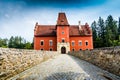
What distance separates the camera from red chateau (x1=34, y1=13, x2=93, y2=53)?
38188 millimetres

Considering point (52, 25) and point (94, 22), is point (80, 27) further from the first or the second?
point (94, 22)

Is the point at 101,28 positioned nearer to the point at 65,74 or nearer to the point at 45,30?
the point at 45,30

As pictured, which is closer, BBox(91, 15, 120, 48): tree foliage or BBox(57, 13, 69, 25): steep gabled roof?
BBox(57, 13, 69, 25): steep gabled roof

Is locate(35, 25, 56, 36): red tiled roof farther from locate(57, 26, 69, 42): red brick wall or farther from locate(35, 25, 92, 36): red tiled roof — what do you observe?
locate(57, 26, 69, 42): red brick wall

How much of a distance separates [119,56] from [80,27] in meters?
39.0

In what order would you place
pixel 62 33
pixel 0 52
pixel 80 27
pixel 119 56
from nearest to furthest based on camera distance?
1. pixel 0 52
2. pixel 119 56
3. pixel 62 33
4. pixel 80 27

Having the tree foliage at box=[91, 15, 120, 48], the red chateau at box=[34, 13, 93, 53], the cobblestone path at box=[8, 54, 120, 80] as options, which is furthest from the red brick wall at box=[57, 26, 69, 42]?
the cobblestone path at box=[8, 54, 120, 80]

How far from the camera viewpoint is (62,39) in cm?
3816

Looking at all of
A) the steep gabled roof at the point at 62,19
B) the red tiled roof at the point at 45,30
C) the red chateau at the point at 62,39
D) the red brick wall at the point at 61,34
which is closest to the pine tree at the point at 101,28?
the red chateau at the point at 62,39

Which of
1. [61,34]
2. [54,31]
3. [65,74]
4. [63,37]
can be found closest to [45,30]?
[54,31]

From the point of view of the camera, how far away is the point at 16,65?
5.68 meters

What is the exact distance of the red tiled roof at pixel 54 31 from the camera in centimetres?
4056

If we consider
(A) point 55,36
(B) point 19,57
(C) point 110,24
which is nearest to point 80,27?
(A) point 55,36

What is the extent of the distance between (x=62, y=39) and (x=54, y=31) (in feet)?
18.0
